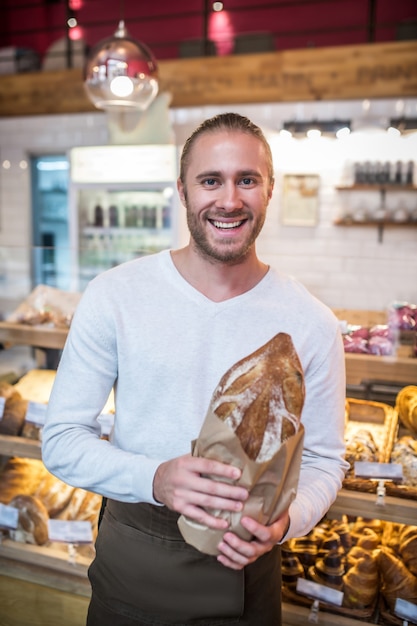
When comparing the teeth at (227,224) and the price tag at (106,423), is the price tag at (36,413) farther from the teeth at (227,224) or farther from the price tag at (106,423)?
the teeth at (227,224)

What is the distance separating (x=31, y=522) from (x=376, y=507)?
46.9 inches

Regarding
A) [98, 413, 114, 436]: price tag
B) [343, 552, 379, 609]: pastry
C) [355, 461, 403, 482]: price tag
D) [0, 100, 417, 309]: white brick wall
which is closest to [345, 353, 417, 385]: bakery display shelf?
[355, 461, 403, 482]: price tag

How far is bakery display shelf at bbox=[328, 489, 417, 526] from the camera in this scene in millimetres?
1553

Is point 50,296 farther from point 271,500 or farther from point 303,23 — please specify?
point 303,23

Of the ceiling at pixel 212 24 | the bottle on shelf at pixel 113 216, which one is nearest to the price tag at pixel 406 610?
the bottle on shelf at pixel 113 216

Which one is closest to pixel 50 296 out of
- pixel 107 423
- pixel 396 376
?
pixel 107 423

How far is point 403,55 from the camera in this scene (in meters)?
4.16

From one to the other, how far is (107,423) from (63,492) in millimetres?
410

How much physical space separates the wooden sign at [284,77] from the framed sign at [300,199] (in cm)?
65

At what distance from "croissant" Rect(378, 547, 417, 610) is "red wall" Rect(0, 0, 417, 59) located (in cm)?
409

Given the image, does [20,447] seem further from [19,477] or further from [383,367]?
[383,367]

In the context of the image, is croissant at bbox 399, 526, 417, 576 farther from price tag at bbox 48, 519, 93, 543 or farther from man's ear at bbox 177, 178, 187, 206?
man's ear at bbox 177, 178, 187, 206

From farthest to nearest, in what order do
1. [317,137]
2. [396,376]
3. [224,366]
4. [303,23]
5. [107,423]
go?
[303,23], [317,137], [107,423], [396,376], [224,366]

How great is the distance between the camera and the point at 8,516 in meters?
2.02
